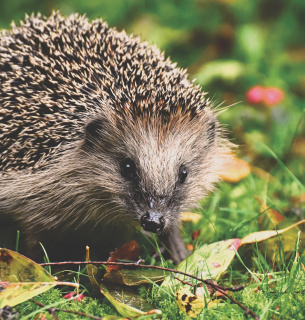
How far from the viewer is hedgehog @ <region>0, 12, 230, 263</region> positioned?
94.3 inches

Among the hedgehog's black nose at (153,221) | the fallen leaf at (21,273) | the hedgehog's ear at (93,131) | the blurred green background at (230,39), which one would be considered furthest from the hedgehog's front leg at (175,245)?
the blurred green background at (230,39)

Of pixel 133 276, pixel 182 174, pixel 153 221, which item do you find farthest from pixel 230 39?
pixel 133 276

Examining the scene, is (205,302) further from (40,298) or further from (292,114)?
(292,114)

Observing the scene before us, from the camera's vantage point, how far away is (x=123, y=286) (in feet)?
6.82

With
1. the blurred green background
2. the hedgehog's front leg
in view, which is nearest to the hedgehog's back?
the hedgehog's front leg

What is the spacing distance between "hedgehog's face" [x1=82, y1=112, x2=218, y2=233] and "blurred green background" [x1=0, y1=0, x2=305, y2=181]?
70.8 inches

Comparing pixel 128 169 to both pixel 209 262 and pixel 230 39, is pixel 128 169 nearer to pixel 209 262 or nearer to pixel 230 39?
pixel 209 262

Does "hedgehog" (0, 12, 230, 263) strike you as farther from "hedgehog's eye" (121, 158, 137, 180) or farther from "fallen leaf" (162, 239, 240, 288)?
"fallen leaf" (162, 239, 240, 288)

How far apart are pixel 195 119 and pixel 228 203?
82 centimetres

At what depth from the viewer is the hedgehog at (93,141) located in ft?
7.86

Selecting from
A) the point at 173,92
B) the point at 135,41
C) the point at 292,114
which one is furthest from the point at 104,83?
the point at 292,114

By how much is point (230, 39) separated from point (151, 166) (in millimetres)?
3273

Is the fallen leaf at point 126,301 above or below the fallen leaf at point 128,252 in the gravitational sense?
below

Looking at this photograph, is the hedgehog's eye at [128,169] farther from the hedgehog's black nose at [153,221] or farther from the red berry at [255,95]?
the red berry at [255,95]
